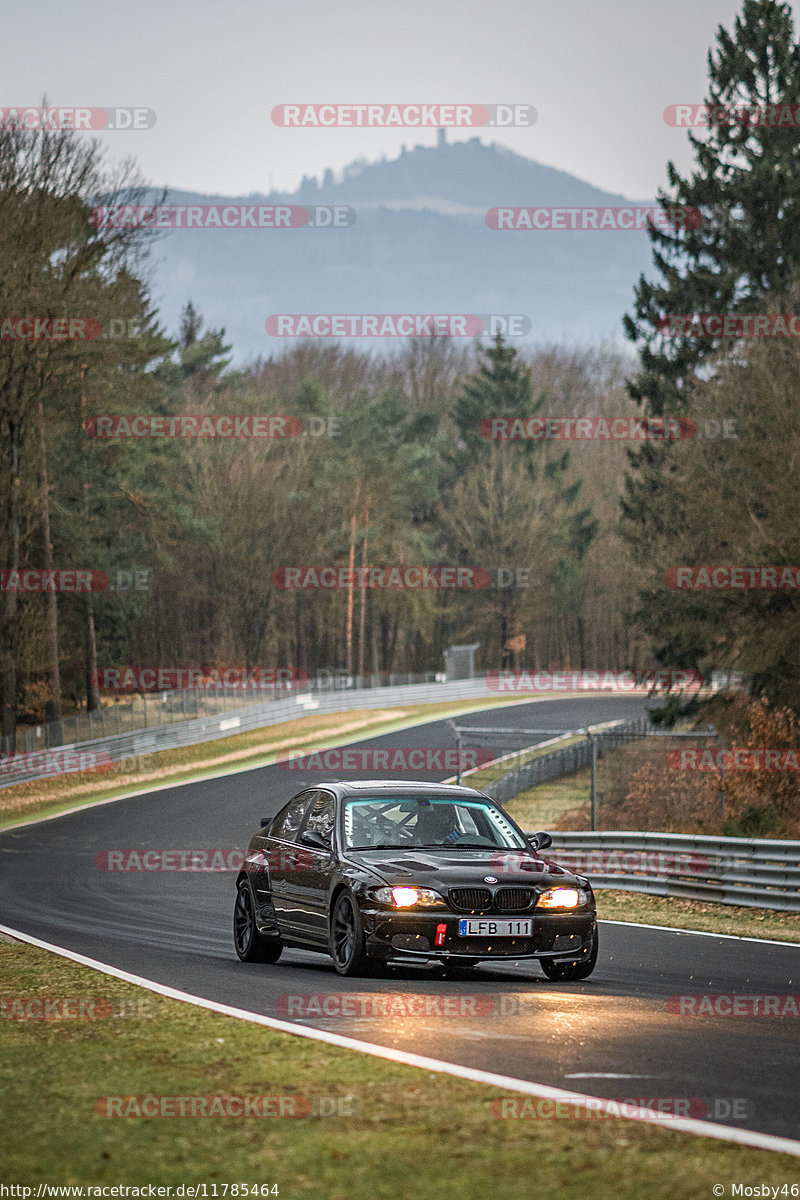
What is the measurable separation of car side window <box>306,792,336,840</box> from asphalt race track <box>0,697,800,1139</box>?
3.64 feet

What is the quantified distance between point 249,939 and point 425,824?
1991mm

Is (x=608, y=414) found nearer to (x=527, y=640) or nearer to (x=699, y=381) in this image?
(x=527, y=640)

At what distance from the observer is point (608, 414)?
329ft

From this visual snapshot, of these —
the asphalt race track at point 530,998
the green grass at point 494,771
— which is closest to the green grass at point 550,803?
the green grass at point 494,771

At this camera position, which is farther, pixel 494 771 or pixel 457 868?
pixel 494 771

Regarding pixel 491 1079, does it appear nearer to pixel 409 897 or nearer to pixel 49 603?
pixel 409 897

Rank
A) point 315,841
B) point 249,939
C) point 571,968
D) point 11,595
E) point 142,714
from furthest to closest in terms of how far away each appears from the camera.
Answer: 1. point 142,714
2. point 11,595
3. point 249,939
4. point 315,841
5. point 571,968

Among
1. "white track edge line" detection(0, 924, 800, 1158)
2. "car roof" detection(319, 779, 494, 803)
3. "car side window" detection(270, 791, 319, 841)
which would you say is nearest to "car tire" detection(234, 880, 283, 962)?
"car side window" detection(270, 791, 319, 841)

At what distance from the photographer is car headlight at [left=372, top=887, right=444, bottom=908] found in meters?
10.2

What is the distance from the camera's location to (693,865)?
1828 cm

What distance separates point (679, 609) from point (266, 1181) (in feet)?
99.4

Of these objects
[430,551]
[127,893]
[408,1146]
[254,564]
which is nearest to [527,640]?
[430,551]

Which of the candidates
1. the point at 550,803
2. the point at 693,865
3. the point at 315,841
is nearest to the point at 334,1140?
the point at 315,841

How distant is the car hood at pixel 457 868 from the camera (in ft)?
33.9
